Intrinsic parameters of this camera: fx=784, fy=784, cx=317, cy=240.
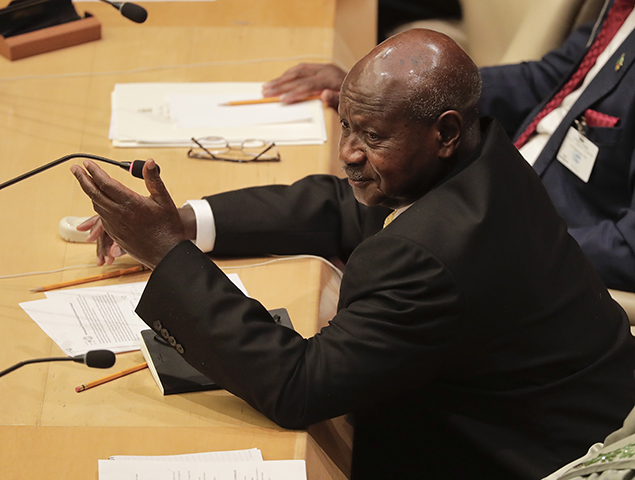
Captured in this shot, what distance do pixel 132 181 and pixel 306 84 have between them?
2.02 ft

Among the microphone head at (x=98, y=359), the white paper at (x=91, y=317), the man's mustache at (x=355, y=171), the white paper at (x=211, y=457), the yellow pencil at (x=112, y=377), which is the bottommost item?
the white paper at (x=91, y=317)

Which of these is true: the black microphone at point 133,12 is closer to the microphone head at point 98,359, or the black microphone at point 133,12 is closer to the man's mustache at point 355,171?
the man's mustache at point 355,171

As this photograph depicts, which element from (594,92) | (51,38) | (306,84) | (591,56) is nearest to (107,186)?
(306,84)

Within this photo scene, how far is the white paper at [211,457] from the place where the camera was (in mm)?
1163

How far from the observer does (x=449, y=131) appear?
48.5 inches

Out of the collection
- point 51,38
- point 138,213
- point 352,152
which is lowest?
point 51,38

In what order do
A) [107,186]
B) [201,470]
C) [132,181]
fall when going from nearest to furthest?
[201,470] < [107,186] < [132,181]

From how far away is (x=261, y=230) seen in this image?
1.66 m

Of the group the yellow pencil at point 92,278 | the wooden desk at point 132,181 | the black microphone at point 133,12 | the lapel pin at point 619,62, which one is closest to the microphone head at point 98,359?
the wooden desk at point 132,181

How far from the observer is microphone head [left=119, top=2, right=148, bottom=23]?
2.03 metres

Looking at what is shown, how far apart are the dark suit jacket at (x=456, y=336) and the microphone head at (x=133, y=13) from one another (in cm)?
97

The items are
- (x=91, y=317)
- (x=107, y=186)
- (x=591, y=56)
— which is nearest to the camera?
(x=107, y=186)

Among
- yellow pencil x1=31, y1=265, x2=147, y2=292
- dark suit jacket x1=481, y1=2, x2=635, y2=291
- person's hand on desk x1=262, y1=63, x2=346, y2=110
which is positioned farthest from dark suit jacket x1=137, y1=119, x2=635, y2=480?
person's hand on desk x1=262, y1=63, x2=346, y2=110

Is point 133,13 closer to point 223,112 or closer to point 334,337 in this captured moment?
point 223,112
